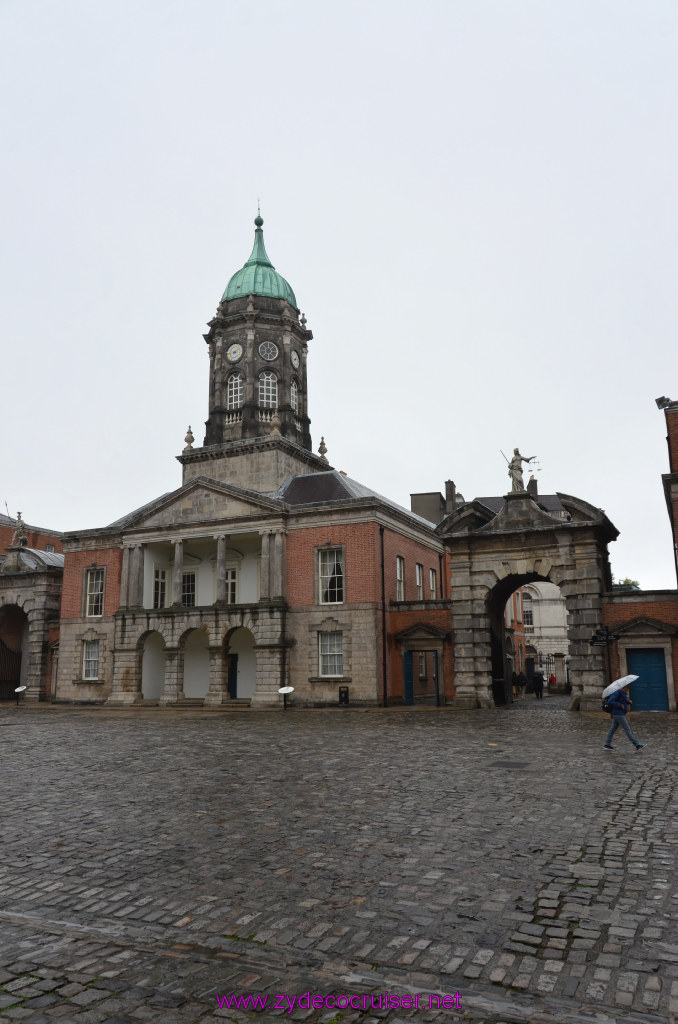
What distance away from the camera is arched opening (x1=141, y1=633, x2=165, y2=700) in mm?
39656

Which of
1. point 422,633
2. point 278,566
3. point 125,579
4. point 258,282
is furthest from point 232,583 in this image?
point 258,282

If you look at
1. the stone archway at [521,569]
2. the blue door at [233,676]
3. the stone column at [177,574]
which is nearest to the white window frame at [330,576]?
the stone archway at [521,569]

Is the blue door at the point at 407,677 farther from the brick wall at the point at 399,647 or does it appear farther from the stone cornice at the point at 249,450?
the stone cornice at the point at 249,450

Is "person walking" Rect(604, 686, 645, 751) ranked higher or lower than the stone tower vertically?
lower

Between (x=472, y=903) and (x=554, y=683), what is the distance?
49.4m

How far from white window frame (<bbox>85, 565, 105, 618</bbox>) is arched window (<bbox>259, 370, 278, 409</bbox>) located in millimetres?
13553

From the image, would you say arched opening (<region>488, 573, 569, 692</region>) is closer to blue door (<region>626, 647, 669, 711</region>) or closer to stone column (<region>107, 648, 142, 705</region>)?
blue door (<region>626, 647, 669, 711</region>)

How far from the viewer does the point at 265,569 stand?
36312 mm

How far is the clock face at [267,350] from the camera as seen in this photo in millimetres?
45562

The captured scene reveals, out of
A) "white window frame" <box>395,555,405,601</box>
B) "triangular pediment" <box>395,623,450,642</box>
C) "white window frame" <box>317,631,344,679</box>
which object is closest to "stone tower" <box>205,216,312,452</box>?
"white window frame" <box>395,555,405,601</box>

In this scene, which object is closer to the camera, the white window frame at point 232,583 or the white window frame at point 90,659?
the white window frame at point 232,583

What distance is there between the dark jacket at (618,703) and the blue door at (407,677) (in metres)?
19.8

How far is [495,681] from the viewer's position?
34.0 m

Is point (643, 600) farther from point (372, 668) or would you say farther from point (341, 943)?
point (341, 943)
